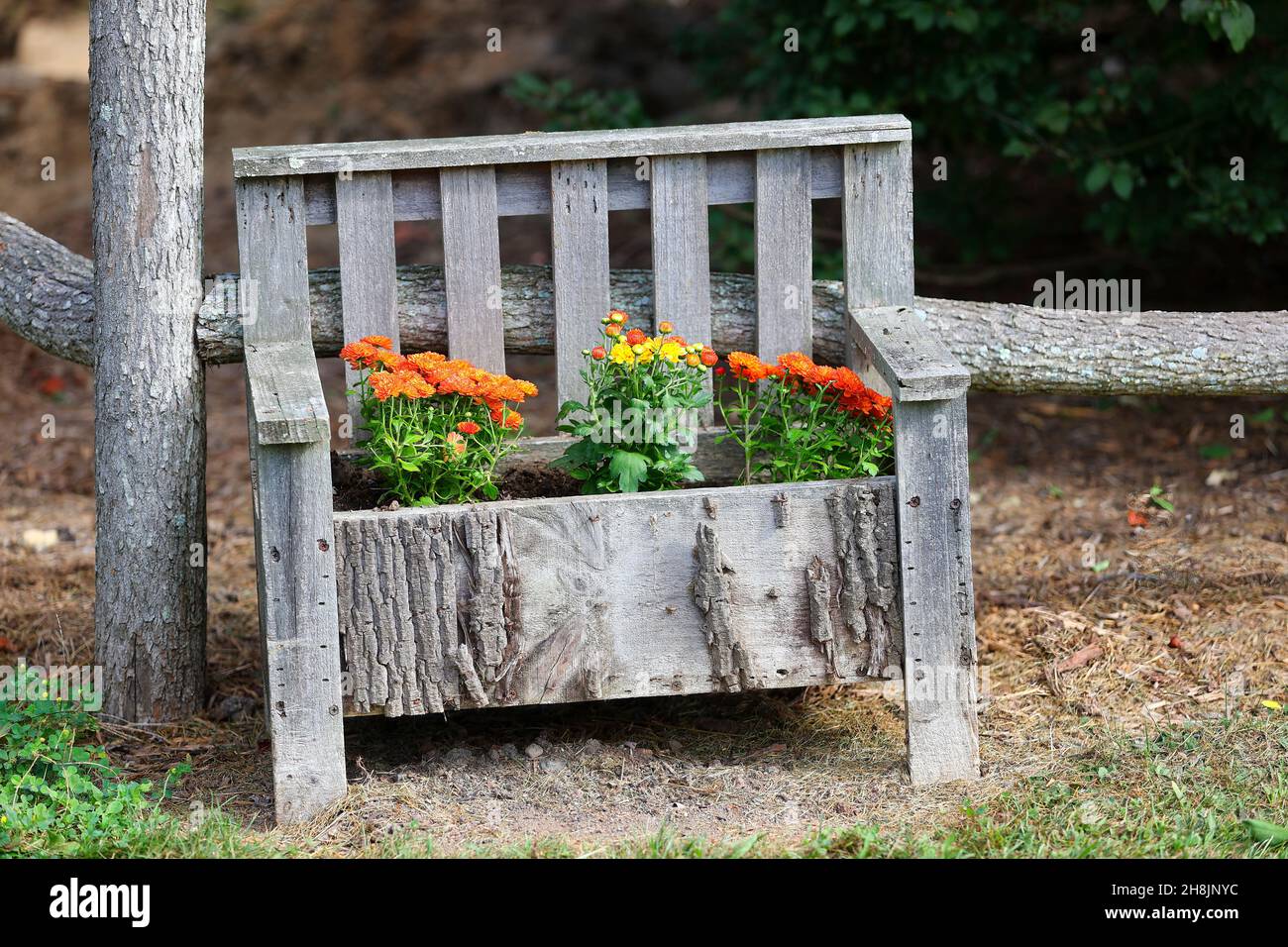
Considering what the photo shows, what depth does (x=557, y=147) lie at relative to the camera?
12.0ft

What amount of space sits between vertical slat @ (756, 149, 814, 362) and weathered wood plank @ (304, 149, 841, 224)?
38mm

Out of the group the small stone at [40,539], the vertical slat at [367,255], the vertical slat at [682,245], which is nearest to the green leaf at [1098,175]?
the vertical slat at [682,245]

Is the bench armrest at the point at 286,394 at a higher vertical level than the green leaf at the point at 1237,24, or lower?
lower

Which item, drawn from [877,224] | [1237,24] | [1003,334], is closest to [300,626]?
[877,224]

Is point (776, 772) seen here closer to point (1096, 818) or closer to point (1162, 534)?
point (1096, 818)

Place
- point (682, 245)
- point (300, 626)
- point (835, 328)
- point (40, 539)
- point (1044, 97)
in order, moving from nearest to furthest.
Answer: point (300, 626) < point (682, 245) < point (835, 328) < point (40, 539) < point (1044, 97)

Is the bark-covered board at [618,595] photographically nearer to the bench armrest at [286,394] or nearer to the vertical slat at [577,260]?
the bench armrest at [286,394]

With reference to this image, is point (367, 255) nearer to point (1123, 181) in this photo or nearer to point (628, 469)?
point (628, 469)

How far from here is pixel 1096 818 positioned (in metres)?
3.22

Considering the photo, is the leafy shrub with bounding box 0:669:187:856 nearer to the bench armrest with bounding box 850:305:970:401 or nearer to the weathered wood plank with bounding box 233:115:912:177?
the weathered wood plank with bounding box 233:115:912:177

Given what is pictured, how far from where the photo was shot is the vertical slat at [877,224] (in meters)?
3.78

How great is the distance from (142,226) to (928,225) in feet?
16.8

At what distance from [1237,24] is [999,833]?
2.92 m

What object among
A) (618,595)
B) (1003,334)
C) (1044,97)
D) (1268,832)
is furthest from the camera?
(1044,97)
